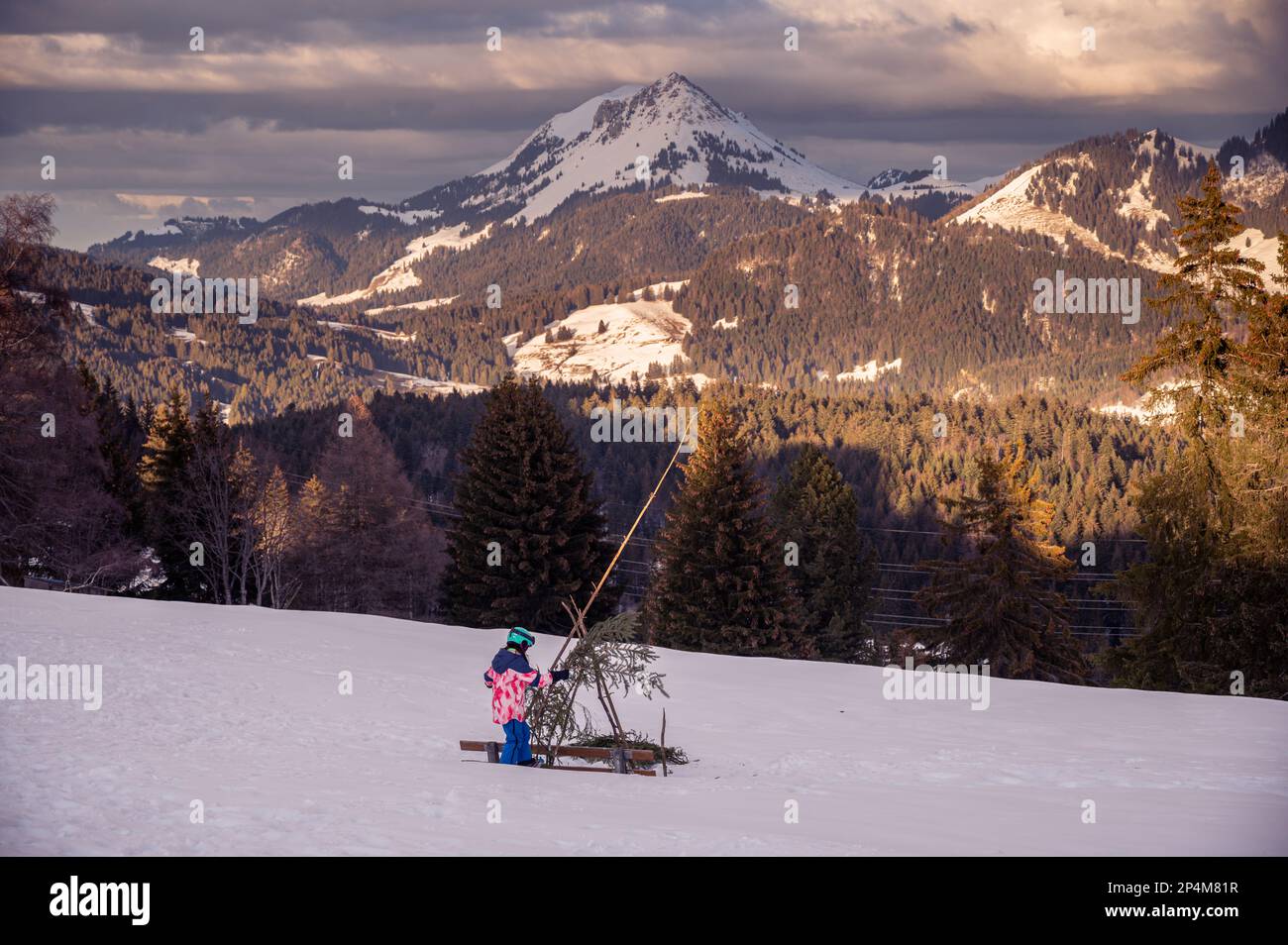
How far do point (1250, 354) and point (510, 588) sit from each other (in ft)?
75.0

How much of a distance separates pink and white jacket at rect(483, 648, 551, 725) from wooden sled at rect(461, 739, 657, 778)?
1.79 ft

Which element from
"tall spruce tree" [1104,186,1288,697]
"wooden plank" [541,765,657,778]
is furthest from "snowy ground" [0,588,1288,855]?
"tall spruce tree" [1104,186,1288,697]

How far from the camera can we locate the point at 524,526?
40500mm

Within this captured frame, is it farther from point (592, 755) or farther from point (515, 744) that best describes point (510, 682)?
point (592, 755)

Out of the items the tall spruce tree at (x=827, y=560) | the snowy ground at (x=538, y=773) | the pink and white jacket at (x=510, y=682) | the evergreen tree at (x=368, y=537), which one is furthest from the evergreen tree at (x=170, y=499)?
the pink and white jacket at (x=510, y=682)

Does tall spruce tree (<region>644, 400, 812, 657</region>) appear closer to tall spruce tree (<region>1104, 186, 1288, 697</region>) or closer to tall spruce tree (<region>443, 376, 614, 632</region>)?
tall spruce tree (<region>443, 376, 614, 632</region>)

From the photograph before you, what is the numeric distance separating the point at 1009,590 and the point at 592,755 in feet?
89.3

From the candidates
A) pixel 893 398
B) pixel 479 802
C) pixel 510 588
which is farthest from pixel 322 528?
pixel 893 398

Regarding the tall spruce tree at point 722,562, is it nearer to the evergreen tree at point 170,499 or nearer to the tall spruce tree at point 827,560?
the tall spruce tree at point 827,560

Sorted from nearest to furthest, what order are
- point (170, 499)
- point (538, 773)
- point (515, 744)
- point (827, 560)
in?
1. point (538, 773)
2. point (515, 744)
3. point (170, 499)
4. point (827, 560)

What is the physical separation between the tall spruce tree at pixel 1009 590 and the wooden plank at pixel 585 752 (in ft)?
86.3

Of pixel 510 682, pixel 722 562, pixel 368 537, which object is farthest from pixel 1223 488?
pixel 368 537

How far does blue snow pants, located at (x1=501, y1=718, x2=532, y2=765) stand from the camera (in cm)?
1395
